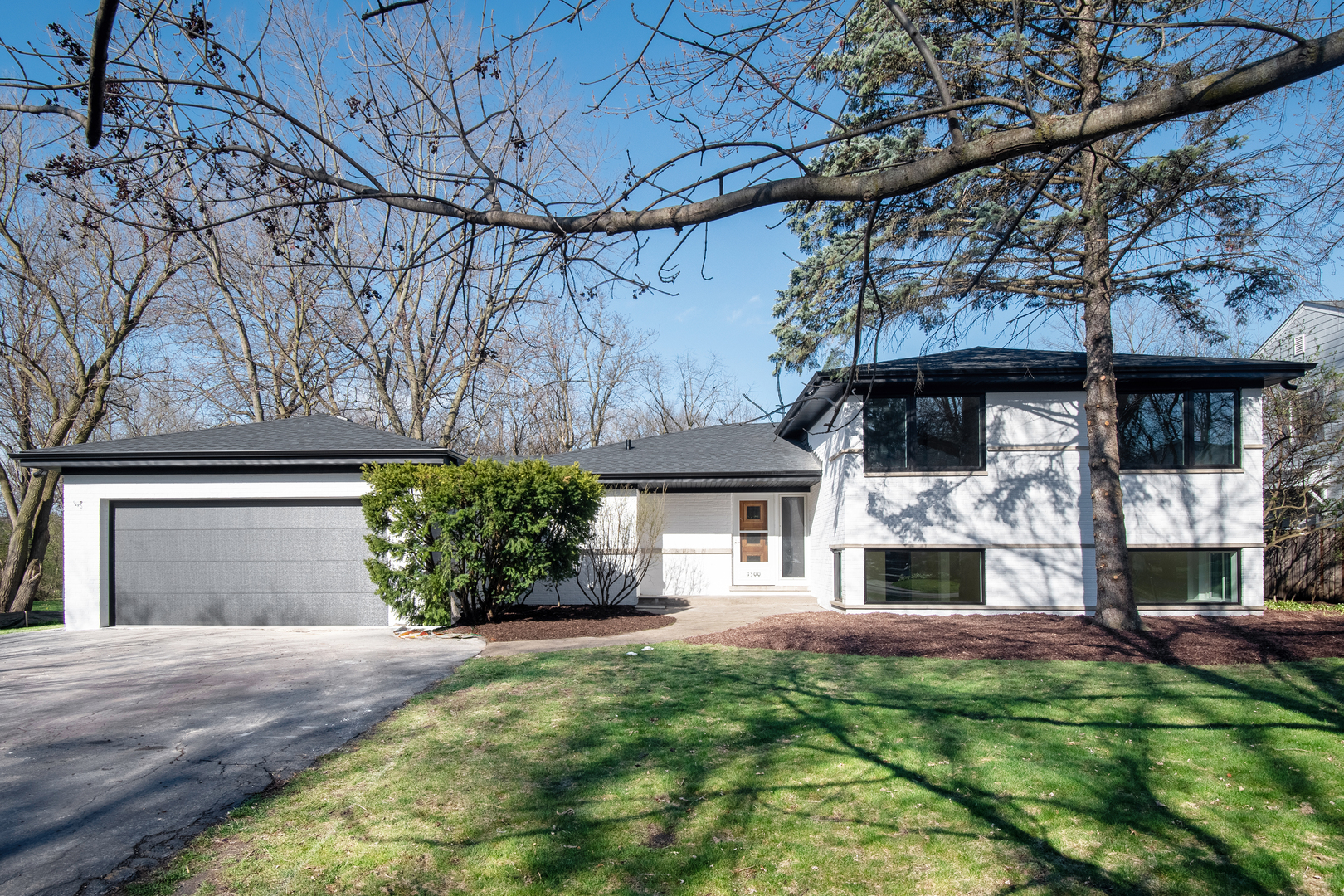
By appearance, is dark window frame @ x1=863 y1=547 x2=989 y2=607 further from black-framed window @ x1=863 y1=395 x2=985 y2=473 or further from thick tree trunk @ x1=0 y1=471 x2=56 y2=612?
thick tree trunk @ x1=0 y1=471 x2=56 y2=612

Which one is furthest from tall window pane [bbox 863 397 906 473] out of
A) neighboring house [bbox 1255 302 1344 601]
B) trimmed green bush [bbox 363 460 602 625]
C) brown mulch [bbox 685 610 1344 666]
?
neighboring house [bbox 1255 302 1344 601]

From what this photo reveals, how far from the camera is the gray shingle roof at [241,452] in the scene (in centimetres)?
1208

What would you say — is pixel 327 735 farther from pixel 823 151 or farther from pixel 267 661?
pixel 823 151

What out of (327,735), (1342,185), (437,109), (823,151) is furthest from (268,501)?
(1342,185)

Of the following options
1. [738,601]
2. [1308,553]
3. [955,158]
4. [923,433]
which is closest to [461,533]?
[738,601]

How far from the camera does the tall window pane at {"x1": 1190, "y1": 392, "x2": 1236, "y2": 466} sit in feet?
41.8

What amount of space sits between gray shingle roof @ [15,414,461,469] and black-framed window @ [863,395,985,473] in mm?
7003

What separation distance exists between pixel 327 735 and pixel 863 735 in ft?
12.4

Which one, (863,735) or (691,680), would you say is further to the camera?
(691,680)

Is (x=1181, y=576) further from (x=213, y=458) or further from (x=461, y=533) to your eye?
(x=213, y=458)

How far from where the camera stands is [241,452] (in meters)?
12.2

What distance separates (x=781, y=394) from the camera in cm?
379

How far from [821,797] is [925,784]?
25.0 inches

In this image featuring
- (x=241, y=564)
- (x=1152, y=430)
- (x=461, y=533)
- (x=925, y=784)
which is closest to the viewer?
(x=925, y=784)
